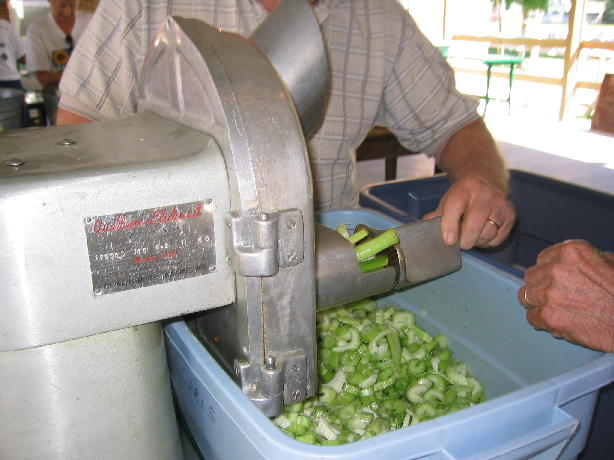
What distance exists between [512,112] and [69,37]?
532 cm

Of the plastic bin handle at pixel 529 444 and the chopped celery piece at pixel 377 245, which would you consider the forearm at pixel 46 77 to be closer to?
the chopped celery piece at pixel 377 245

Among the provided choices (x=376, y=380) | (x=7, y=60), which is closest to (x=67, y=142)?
(x=376, y=380)

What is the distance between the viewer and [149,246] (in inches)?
→ 19.2

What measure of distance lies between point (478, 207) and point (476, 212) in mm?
18

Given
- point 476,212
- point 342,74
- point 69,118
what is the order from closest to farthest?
point 476,212
point 69,118
point 342,74

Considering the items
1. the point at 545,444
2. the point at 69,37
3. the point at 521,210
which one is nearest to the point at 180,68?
the point at 545,444

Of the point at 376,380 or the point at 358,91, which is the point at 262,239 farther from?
the point at 358,91

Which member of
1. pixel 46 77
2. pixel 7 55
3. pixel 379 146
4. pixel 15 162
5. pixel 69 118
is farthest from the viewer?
pixel 7 55

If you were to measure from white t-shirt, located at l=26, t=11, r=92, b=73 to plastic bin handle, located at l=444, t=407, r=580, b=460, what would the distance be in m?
4.17

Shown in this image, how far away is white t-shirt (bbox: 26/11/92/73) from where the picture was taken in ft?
13.3

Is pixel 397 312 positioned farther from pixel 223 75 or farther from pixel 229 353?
pixel 223 75

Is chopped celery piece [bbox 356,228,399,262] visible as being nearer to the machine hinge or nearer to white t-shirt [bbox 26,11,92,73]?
the machine hinge

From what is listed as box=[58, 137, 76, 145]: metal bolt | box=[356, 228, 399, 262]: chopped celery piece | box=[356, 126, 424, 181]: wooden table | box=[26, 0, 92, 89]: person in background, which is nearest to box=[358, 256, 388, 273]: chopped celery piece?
box=[356, 228, 399, 262]: chopped celery piece

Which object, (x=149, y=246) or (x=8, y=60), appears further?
(x=8, y=60)
